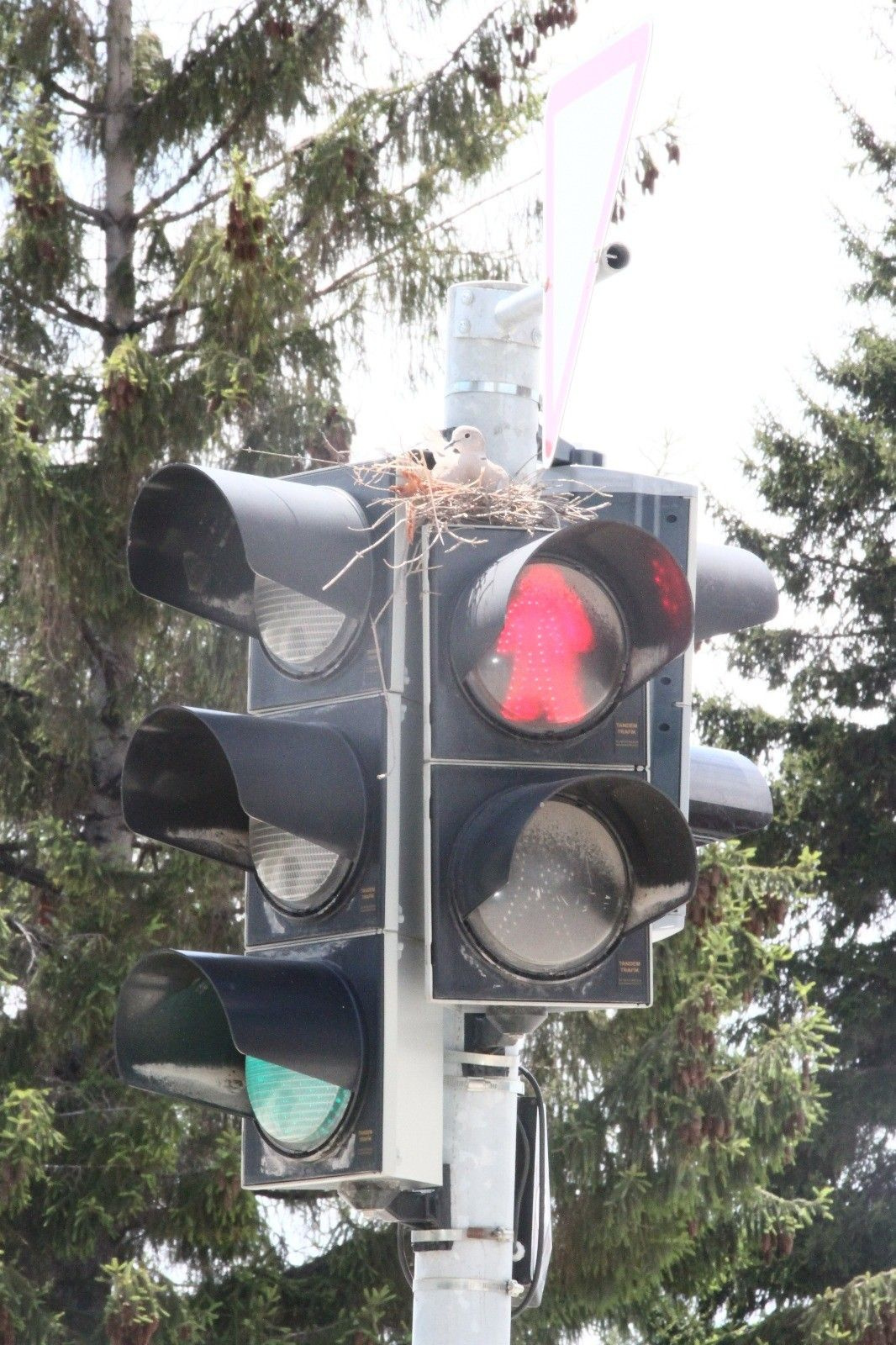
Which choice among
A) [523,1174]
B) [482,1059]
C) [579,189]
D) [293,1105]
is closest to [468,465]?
[579,189]

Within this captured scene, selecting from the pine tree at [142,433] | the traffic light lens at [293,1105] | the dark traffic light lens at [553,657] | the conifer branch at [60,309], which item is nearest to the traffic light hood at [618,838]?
the dark traffic light lens at [553,657]

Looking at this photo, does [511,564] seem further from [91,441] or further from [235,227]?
[91,441]

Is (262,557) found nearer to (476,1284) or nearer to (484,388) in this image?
(484,388)

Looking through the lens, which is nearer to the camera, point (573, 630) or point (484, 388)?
point (573, 630)

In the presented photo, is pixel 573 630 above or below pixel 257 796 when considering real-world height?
above

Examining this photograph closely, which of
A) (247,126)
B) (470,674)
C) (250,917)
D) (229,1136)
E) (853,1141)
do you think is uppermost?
(247,126)

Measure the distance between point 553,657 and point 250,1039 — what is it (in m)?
0.78

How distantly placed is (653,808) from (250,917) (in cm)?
77

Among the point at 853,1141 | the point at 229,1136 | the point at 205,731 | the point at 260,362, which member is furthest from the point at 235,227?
the point at 853,1141

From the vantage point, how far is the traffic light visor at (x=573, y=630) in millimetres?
3295

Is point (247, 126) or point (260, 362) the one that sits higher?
point (247, 126)

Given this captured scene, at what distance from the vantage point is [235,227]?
32.4 feet

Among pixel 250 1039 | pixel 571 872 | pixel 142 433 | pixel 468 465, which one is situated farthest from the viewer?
pixel 142 433

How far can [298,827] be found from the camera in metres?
3.21
